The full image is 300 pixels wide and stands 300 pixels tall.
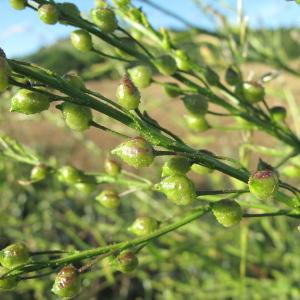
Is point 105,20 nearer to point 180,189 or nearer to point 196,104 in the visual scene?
point 196,104

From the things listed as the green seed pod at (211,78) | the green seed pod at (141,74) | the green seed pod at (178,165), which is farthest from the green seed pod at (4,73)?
the green seed pod at (211,78)

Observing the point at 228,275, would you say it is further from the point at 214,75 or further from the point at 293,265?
the point at 214,75

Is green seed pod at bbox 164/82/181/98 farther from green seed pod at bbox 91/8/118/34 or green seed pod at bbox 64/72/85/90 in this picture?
green seed pod at bbox 64/72/85/90

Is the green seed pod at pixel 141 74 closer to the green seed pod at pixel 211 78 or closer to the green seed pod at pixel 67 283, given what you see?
the green seed pod at pixel 211 78

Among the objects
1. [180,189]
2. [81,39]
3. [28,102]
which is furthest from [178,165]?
[81,39]

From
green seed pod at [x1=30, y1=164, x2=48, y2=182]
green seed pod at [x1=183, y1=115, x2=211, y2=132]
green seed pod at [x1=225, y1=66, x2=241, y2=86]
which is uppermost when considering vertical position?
green seed pod at [x1=225, y1=66, x2=241, y2=86]

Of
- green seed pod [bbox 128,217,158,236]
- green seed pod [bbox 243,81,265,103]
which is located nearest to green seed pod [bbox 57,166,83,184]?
green seed pod [bbox 128,217,158,236]
